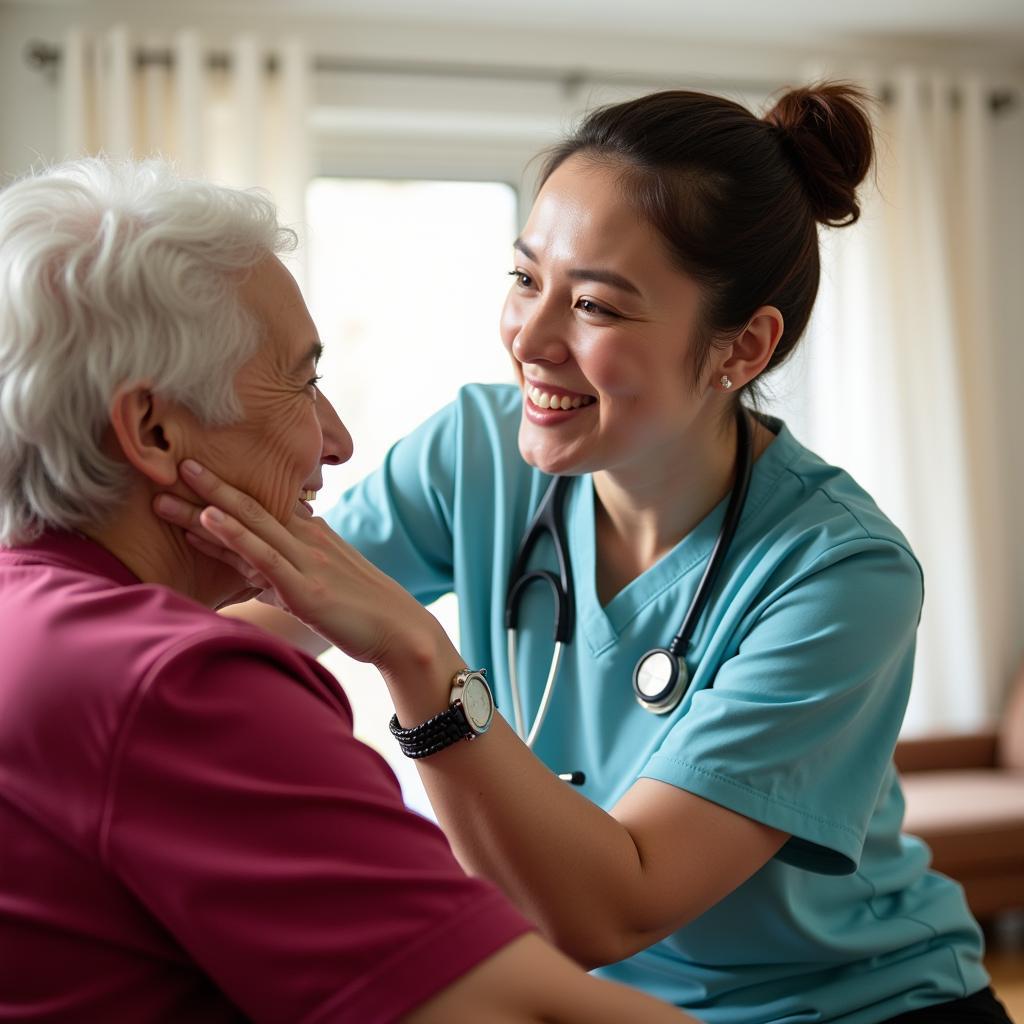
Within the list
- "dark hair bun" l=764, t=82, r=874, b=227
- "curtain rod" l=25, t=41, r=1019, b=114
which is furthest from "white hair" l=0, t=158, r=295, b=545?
"curtain rod" l=25, t=41, r=1019, b=114

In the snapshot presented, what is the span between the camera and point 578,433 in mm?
1579

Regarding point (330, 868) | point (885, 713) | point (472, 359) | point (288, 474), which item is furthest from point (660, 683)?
point (472, 359)

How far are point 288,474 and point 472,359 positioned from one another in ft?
10.5

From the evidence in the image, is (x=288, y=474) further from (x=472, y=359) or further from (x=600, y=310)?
(x=472, y=359)

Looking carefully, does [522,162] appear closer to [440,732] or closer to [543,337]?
[543,337]

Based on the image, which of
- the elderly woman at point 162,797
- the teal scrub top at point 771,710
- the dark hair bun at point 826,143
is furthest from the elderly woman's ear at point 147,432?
the dark hair bun at point 826,143

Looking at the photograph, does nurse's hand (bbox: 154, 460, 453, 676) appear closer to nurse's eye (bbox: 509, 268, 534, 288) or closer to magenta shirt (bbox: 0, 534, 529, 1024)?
magenta shirt (bbox: 0, 534, 529, 1024)

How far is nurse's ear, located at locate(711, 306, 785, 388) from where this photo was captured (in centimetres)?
165

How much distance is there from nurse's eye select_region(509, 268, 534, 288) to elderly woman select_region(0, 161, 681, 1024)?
2.34 feet

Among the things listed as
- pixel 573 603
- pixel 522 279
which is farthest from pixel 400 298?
pixel 573 603

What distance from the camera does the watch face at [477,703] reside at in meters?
1.20

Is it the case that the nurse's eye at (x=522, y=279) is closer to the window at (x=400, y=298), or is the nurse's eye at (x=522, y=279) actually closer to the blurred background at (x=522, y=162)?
the blurred background at (x=522, y=162)

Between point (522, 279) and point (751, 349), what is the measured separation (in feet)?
1.06

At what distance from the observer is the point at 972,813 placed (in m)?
3.52
